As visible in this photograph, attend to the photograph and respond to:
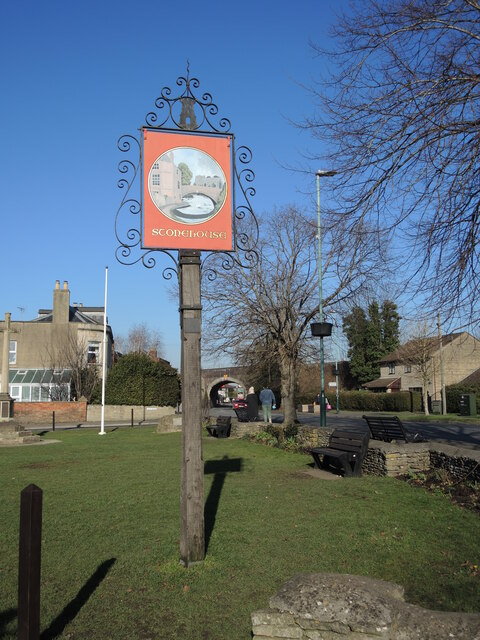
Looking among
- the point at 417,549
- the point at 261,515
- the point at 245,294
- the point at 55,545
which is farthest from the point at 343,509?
the point at 245,294

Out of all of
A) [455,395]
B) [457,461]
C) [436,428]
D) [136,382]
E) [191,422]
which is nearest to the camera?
[191,422]

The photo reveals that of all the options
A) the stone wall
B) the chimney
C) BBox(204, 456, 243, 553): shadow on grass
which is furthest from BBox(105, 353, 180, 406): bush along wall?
the stone wall

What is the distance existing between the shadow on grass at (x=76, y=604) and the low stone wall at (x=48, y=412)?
32644 mm

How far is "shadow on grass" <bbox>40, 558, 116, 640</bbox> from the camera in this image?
415cm

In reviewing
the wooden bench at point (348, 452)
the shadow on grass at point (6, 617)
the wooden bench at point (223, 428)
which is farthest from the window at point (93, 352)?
the shadow on grass at point (6, 617)

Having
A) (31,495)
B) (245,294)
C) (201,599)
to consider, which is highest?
(245,294)

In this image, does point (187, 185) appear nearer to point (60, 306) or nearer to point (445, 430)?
point (445, 430)

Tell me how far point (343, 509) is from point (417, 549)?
1.78 m

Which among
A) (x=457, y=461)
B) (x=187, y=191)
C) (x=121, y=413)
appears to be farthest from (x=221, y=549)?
(x=121, y=413)

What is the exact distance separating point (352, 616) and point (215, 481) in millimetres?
6917

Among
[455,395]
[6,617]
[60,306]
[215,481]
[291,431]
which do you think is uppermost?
[60,306]

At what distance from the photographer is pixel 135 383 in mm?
39906

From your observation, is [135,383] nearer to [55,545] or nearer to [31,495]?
[55,545]

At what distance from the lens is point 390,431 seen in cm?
1162
